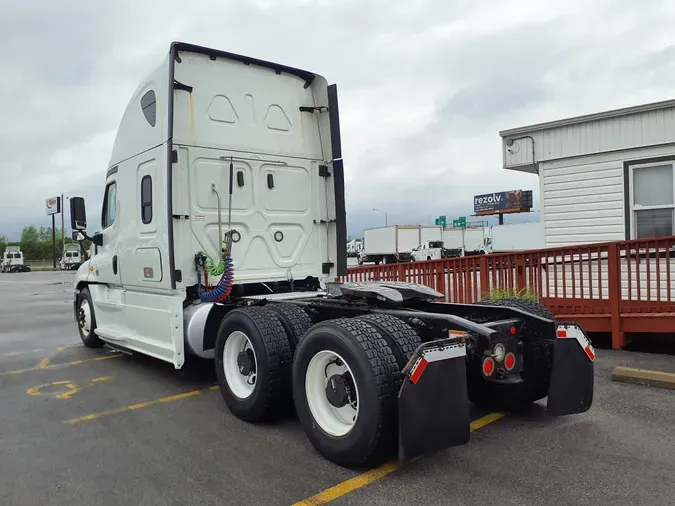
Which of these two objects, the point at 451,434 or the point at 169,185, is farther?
the point at 169,185

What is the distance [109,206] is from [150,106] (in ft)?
6.08

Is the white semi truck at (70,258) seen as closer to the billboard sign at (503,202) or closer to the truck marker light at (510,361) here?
the billboard sign at (503,202)

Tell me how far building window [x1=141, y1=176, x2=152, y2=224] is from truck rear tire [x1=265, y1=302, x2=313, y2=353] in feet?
6.89

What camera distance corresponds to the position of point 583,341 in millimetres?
4285

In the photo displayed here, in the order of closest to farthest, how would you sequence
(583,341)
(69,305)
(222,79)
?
(583,341), (222,79), (69,305)

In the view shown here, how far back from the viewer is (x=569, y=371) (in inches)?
166

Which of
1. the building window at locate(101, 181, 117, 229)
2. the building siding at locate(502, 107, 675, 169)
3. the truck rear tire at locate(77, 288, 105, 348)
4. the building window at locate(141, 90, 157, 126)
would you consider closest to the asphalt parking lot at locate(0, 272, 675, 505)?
the truck rear tire at locate(77, 288, 105, 348)

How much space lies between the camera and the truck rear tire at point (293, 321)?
4770 millimetres

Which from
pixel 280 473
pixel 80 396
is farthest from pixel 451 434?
pixel 80 396

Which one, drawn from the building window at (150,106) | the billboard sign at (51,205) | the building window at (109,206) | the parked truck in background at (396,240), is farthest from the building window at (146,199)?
the billboard sign at (51,205)

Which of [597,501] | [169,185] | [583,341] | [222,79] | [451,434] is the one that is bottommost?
[597,501]

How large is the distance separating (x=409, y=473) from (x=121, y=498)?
1846 millimetres

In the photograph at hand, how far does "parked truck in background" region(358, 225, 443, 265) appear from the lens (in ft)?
148

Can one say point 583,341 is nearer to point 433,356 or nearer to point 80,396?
point 433,356
